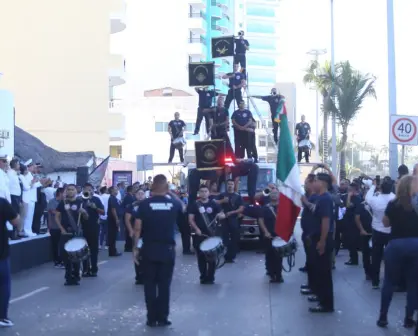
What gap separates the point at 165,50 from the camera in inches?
2931

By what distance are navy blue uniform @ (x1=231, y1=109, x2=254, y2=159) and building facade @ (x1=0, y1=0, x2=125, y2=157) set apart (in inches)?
849

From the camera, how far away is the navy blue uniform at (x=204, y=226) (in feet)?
47.5

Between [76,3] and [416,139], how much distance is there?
1242 inches

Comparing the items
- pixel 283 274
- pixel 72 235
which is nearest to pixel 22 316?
pixel 72 235

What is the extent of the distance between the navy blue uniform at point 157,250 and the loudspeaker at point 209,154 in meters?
8.49

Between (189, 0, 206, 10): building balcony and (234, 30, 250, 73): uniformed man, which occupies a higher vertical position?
(189, 0, 206, 10): building balcony

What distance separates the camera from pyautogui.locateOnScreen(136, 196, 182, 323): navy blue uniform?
32.8 ft

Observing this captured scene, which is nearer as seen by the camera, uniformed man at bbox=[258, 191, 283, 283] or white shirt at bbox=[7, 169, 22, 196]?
uniformed man at bbox=[258, 191, 283, 283]

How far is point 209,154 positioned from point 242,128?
3454mm

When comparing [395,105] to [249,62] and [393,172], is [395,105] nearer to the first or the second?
[393,172]

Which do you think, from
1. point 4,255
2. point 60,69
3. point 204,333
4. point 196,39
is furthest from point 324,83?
point 196,39

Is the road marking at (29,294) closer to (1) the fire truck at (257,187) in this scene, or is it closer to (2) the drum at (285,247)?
(2) the drum at (285,247)

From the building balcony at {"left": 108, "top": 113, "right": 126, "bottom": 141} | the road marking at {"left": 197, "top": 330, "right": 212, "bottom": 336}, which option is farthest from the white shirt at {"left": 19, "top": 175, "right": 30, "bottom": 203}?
the building balcony at {"left": 108, "top": 113, "right": 126, "bottom": 141}

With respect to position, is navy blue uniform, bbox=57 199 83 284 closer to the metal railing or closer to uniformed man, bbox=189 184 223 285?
uniformed man, bbox=189 184 223 285
